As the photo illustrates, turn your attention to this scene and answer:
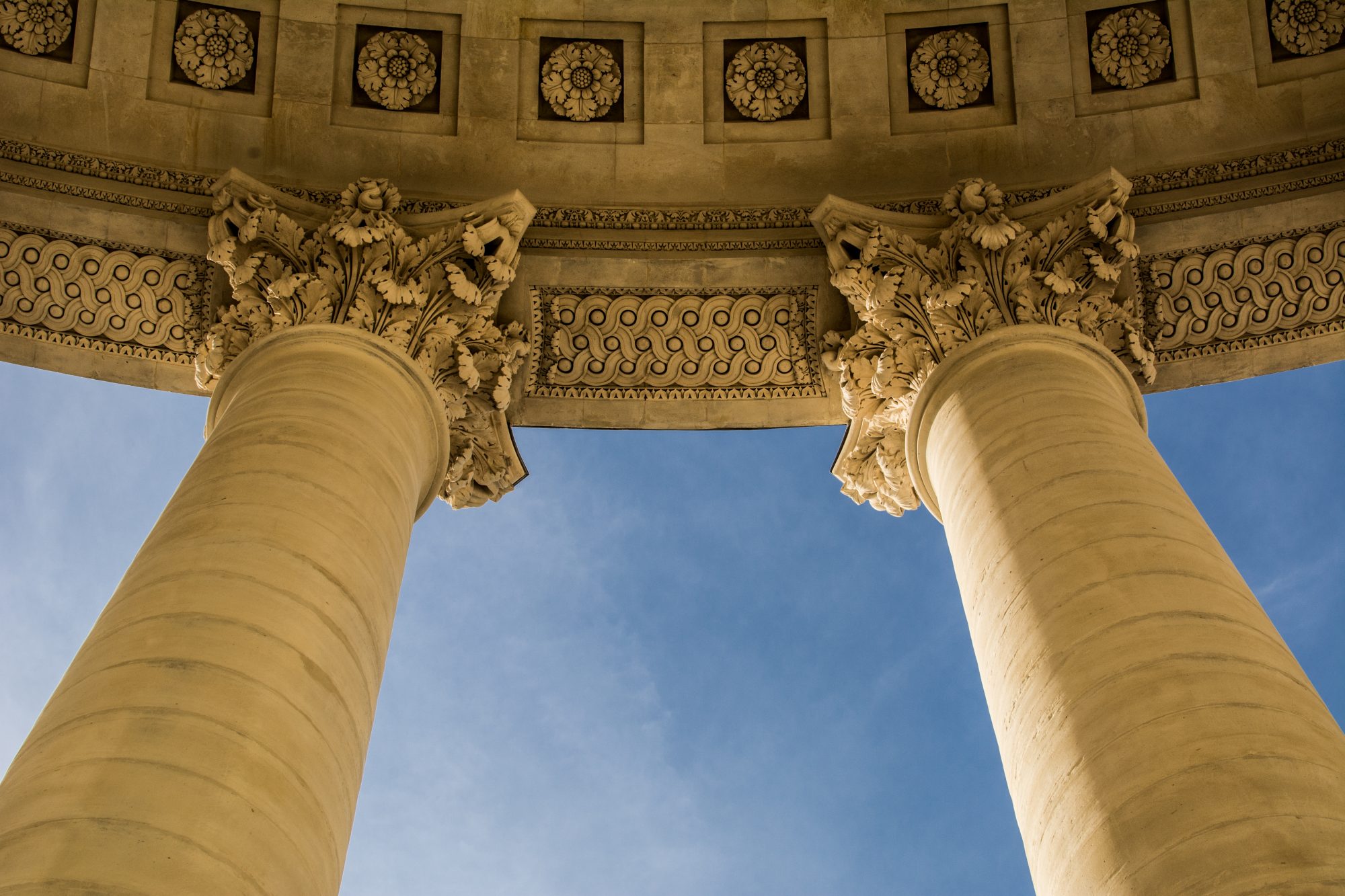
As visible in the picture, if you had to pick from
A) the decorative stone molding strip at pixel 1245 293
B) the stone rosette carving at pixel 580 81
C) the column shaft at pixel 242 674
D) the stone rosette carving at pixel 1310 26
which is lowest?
the column shaft at pixel 242 674

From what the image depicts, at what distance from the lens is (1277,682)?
12.0m

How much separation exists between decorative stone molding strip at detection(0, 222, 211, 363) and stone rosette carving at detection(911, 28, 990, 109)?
34.4 feet

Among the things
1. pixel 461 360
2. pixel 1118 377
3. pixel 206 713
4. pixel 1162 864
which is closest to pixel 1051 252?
pixel 1118 377

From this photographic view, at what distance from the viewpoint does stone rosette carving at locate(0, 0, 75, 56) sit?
20234 millimetres

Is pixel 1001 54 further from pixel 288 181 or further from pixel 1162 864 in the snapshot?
pixel 1162 864

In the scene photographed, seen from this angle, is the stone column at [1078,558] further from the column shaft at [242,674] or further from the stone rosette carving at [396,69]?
the stone rosette carving at [396,69]

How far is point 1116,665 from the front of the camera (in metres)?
12.3

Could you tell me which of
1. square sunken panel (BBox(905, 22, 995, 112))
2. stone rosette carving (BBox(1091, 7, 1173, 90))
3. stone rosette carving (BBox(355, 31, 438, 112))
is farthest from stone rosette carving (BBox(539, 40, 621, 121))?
stone rosette carving (BBox(1091, 7, 1173, 90))

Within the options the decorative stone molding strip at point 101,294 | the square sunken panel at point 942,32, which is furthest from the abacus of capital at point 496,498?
the square sunken panel at point 942,32

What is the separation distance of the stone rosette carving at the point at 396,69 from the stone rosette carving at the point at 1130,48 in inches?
377

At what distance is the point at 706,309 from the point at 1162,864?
12.1 m

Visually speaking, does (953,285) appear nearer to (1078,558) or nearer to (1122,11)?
(1078,558)

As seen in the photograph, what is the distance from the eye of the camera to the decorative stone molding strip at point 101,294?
20.0 metres

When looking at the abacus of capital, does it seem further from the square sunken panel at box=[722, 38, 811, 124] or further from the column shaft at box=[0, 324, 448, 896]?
the square sunken panel at box=[722, 38, 811, 124]
